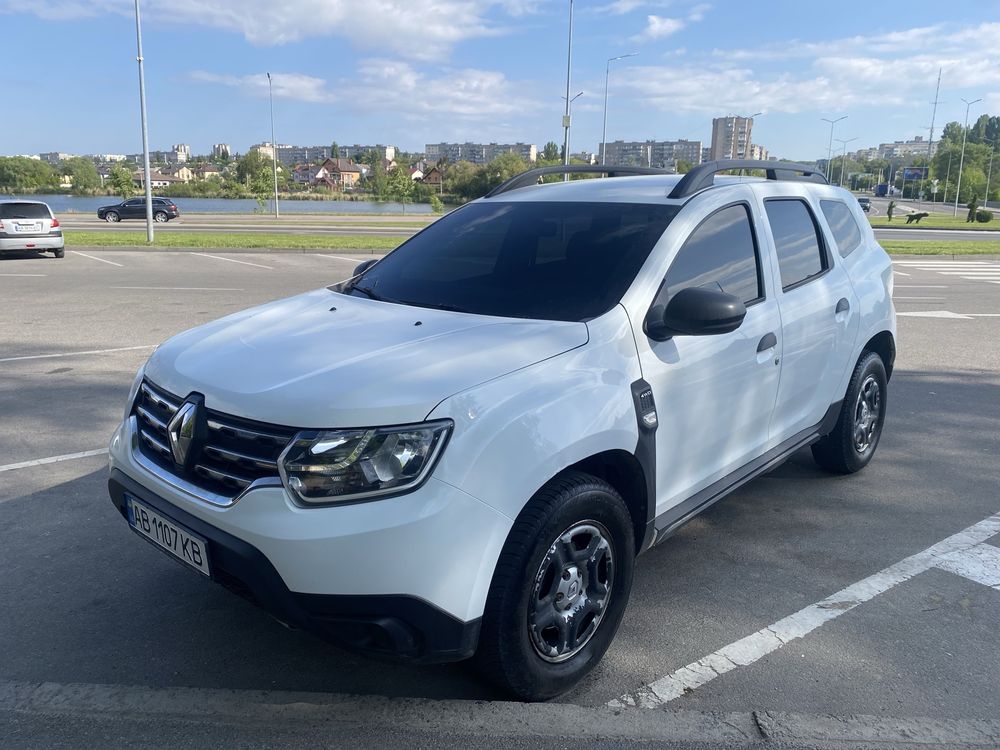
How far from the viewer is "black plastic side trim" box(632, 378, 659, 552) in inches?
115

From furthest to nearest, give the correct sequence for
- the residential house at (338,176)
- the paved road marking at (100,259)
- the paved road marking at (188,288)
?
the residential house at (338,176), the paved road marking at (100,259), the paved road marking at (188,288)

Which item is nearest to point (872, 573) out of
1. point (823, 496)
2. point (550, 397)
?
point (823, 496)

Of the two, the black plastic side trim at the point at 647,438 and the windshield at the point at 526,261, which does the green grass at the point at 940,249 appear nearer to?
the windshield at the point at 526,261

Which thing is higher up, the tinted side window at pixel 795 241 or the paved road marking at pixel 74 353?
the tinted side window at pixel 795 241

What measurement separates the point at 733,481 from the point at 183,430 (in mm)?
2312

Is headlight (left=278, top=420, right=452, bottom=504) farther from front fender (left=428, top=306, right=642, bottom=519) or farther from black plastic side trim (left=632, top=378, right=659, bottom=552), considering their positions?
black plastic side trim (left=632, top=378, right=659, bottom=552)

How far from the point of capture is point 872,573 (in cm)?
382

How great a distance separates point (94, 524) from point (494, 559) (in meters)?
2.74

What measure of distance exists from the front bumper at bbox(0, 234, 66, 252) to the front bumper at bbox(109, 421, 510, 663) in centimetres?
2047

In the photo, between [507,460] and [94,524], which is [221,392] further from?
[94,524]

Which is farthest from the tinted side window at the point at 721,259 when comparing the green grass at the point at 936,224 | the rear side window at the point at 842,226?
the green grass at the point at 936,224

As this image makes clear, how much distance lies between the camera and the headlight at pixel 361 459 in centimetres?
235

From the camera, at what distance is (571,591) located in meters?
2.79

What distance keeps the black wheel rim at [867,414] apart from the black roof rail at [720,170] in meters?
1.28
